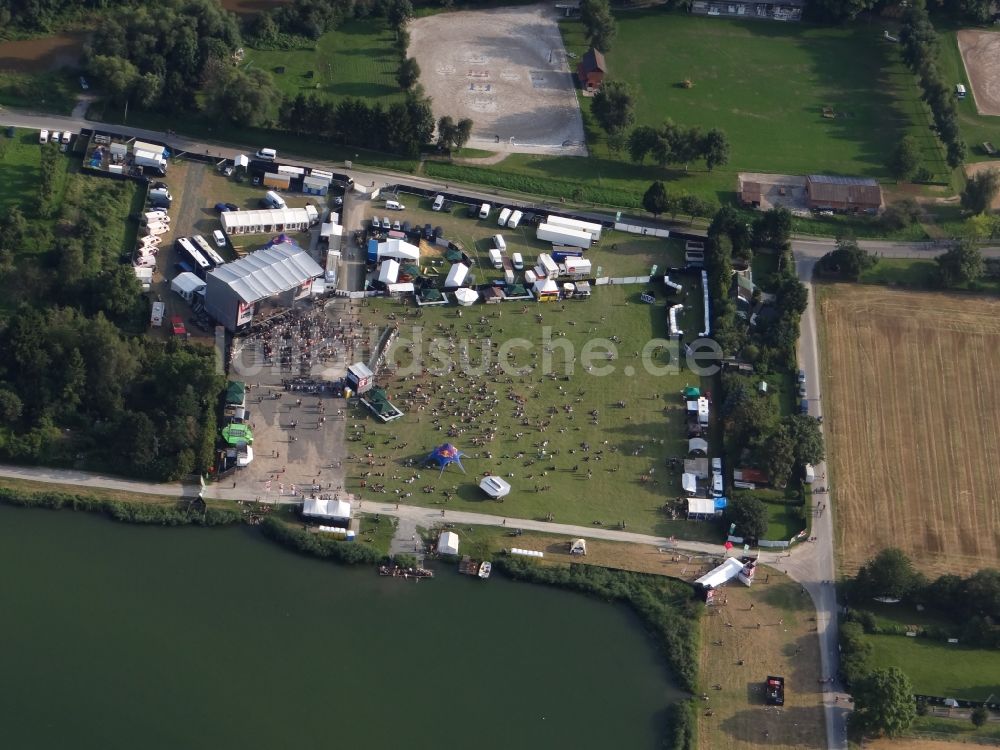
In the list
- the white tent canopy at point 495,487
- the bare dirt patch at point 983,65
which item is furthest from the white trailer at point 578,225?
the bare dirt patch at point 983,65

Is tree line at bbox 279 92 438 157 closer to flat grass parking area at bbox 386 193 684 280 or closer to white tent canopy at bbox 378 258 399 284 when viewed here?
flat grass parking area at bbox 386 193 684 280

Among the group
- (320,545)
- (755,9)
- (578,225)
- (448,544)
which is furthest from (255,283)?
(755,9)

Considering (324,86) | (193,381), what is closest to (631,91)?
(324,86)

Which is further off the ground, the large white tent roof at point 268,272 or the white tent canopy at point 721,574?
the large white tent roof at point 268,272

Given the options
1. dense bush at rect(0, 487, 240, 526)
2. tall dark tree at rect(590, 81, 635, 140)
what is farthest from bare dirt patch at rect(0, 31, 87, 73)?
dense bush at rect(0, 487, 240, 526)

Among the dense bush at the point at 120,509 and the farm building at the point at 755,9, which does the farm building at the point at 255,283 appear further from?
the farm building at the point at 755,9

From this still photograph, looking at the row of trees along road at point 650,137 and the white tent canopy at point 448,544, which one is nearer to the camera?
the white tent canopy at point 448,544
